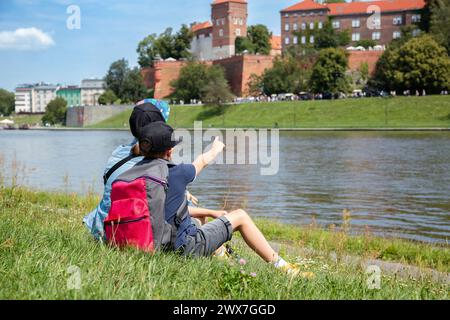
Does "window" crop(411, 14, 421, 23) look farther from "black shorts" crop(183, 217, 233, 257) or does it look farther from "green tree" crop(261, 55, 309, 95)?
"black shorts" crop(183, 217, 233, 257)

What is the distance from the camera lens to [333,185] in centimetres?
1472

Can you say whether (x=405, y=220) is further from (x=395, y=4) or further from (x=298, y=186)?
(x=395, y=4)

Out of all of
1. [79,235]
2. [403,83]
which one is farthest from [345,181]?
[403,83]

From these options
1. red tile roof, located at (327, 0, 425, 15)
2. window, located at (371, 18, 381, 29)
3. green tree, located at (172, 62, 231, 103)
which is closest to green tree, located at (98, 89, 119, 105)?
green tree, located at (172, 62, 231, 103)

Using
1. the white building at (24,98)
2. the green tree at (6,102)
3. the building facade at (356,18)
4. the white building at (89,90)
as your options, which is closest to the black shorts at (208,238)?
the building facade at (356,18)

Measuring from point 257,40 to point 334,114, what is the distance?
37550mm

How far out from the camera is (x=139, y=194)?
3.57m

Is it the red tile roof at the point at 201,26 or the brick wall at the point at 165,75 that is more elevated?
the red tile roof at the point at 201,26

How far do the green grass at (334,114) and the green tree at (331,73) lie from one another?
4.43m

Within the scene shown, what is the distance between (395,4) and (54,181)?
→ 71.9 metres

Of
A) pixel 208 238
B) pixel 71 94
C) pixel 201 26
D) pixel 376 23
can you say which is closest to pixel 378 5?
pixel 376 23

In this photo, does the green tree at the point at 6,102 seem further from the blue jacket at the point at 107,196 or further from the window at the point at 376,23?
the blue jacket at the point at 107,196

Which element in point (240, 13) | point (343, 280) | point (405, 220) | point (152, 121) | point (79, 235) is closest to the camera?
point (343, 280)

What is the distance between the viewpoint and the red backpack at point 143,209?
357 cm
